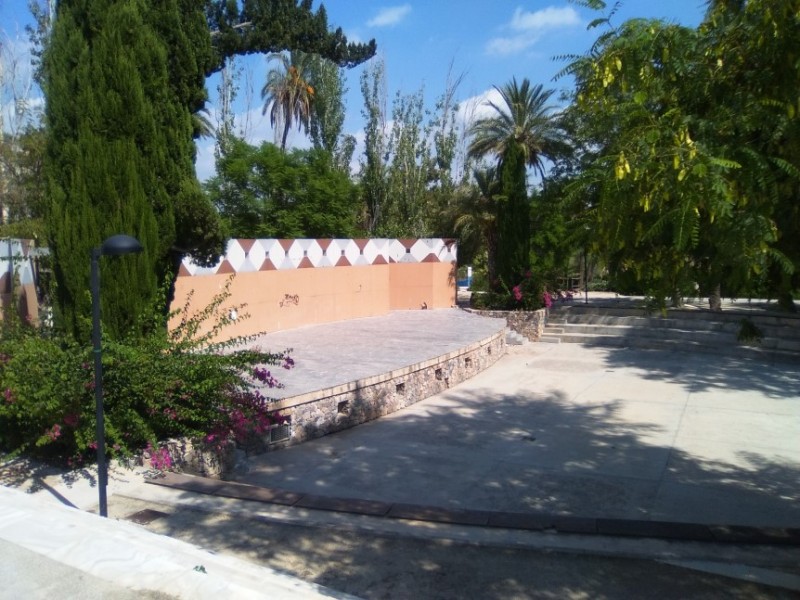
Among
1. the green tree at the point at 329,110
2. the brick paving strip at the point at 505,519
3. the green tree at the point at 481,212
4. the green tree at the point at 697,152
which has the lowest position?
the brick paving strip at the point at 505,519

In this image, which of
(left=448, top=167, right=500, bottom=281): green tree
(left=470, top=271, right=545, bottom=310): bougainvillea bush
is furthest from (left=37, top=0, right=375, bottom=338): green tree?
(left=448, top=167, right=500, bottom=281): green tree

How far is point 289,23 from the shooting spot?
1364 centimetres

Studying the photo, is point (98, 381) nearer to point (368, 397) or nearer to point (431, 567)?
point (431, 567)

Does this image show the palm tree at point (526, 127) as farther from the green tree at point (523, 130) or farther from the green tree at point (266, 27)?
the green tree at point (266, 27)

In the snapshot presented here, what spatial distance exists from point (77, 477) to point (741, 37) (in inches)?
278

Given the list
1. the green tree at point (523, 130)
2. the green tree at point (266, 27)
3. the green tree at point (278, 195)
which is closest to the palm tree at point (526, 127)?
the green tree at point (523, 130)

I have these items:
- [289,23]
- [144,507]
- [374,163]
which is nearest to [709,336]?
[289,23]

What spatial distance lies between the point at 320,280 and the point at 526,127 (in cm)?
1222

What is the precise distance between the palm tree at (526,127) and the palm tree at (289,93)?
12.6 m

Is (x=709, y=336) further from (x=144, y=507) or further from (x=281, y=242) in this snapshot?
(x=144, y=507)

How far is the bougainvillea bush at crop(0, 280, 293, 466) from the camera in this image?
20.8 feet

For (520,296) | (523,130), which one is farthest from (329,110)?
(520,296)

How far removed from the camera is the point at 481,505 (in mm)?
6824

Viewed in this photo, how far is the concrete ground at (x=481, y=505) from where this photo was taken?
4.55 metres
